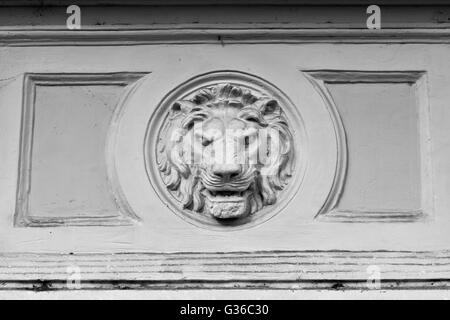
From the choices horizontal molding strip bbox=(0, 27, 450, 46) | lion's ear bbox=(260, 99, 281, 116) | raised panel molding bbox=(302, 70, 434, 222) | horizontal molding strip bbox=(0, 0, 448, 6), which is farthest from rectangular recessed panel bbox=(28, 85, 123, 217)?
raised panel molding bbox=(302, 70, 434, 222)

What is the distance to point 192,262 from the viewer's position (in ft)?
17.9

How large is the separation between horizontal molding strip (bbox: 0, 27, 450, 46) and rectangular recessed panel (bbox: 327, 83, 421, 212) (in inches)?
7.7

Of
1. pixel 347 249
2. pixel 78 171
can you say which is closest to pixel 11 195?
pixel 78 171

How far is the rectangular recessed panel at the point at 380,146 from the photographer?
5574 mm

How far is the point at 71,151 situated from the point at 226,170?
0.64m

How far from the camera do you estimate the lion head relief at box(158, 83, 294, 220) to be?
553cm

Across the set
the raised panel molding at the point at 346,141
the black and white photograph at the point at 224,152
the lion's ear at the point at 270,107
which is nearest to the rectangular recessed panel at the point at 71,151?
the black and white photograph at the point at 224,152

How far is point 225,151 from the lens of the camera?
5539mm

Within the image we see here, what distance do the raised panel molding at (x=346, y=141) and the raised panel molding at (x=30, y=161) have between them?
74cm

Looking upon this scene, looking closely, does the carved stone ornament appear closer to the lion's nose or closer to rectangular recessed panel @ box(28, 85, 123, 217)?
the lion's nose

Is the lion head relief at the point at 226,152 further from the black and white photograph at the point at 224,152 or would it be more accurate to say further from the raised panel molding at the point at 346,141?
the raised panel molding at the point at 346,141

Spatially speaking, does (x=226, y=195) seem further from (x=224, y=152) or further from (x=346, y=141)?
(x=346, y=141)

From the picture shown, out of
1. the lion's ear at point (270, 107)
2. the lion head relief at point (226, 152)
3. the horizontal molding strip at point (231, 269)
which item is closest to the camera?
the horizontal molding strip at point (231, 269)
